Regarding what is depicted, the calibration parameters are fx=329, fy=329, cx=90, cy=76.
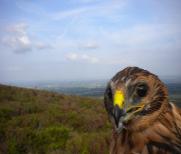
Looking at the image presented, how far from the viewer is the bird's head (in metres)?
3.38

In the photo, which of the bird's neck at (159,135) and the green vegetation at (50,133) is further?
the green vegetation at (50,133)

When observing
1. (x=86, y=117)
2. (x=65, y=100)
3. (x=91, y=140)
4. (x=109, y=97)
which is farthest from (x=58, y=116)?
(x=109, y=97)

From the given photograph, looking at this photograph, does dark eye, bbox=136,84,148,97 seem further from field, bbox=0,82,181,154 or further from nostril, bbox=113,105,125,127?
field, bbox=0,82,181,154

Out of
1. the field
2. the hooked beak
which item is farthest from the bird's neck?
the field

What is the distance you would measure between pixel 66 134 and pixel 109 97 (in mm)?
6647

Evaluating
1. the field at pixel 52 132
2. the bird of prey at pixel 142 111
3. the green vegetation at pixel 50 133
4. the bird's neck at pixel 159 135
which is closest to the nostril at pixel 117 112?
the bird of prey at pixel 142 111

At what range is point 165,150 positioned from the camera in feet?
10.5

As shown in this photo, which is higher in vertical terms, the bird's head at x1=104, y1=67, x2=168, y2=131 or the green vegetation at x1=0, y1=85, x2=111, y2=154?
the bird's head at x1=104, y1=67, x2=168, y2=131

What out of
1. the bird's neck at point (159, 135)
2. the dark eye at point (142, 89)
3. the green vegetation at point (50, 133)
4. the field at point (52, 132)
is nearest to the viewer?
the bird's neck at point (159, 135)

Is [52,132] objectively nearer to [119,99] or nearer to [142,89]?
[119,99]

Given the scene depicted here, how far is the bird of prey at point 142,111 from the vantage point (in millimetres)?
3340

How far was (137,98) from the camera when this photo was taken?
11.3 ft

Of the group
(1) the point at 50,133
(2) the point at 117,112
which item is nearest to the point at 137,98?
(2) the point at 117,112

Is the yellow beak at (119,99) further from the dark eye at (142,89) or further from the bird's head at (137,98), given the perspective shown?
the dark eye at (142,89)
